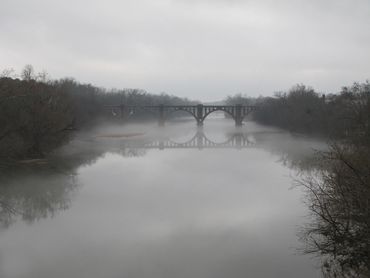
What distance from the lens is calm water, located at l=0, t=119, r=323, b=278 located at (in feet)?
34.1

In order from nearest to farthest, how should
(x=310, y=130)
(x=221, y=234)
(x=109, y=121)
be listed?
1. (x=221, y=234)
2. (x=310, y=130)
3. (x=109, y=121)

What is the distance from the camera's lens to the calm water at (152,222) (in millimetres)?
10406

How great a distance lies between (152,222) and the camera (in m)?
14.2

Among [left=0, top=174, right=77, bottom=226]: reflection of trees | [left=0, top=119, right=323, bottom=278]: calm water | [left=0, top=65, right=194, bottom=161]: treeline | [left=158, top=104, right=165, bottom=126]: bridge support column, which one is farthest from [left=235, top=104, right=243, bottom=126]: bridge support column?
[left=0, top=174, right=77, bottom=226]: reflection of trees

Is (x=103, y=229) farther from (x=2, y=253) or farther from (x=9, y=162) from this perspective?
(x=9, y=162)

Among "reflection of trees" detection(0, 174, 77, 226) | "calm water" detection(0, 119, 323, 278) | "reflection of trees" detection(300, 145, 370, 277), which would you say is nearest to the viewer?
"reflection of trees" detection(300, 145, 370, 277)

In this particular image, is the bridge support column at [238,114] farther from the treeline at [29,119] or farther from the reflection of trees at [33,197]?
the reflection of trees at [33,197]

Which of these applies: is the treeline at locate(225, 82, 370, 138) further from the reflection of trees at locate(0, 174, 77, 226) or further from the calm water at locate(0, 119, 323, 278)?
the reflection of trees at locate(0, 174, 77, 226)

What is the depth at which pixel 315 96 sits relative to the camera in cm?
5153

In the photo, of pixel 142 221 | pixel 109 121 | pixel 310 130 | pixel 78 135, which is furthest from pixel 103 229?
pixel 109 121

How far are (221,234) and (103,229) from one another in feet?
11.9

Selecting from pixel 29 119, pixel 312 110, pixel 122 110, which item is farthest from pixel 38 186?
pixel 122 110

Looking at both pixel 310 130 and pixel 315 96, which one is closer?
pixel 310 130

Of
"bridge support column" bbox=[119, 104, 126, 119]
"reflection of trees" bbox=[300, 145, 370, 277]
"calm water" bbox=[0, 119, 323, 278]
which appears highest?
"bridge support column" bbox=[119, 104, 126, 119]
